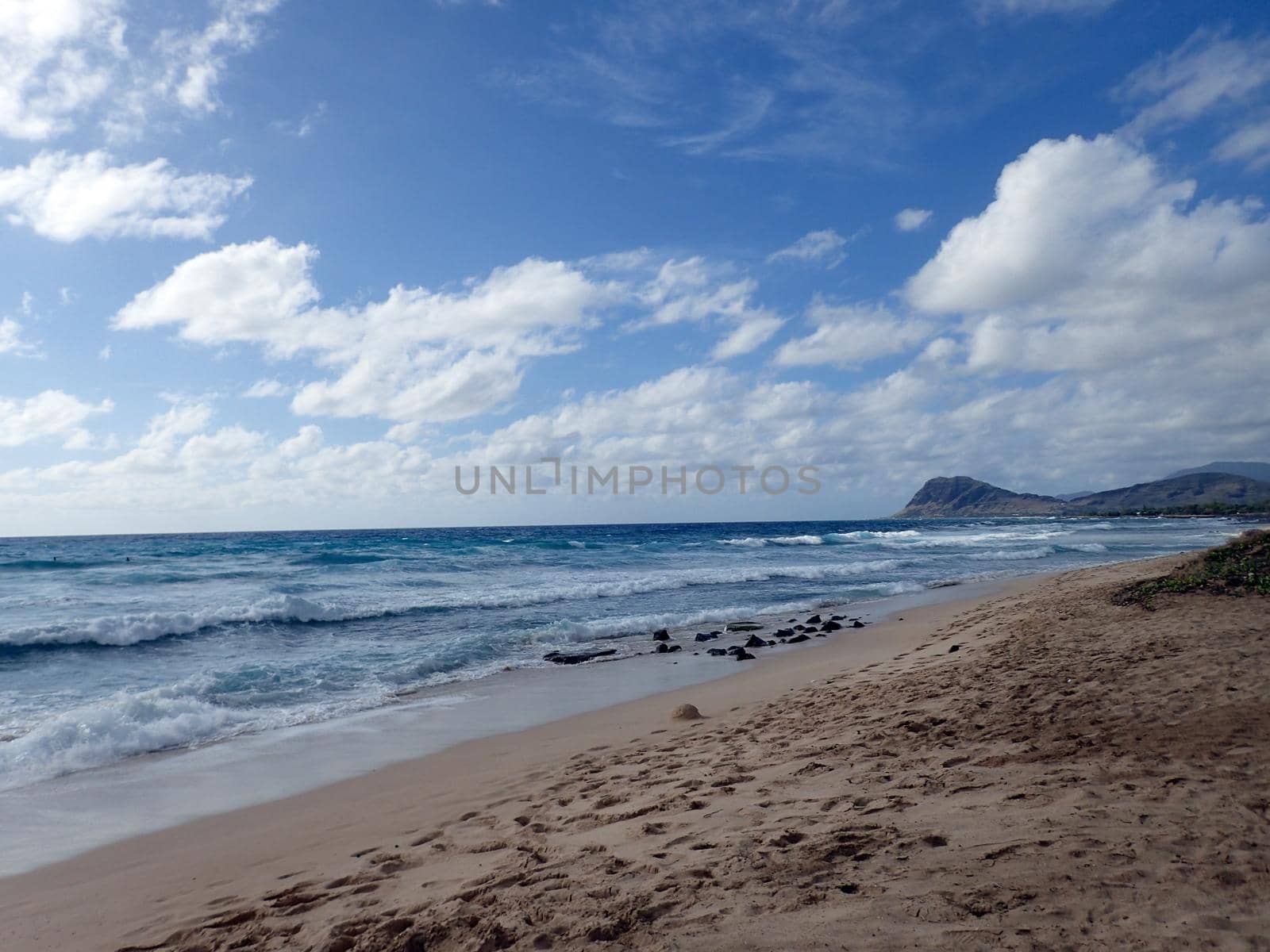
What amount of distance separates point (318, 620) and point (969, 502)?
492 feet

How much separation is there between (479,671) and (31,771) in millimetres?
5903

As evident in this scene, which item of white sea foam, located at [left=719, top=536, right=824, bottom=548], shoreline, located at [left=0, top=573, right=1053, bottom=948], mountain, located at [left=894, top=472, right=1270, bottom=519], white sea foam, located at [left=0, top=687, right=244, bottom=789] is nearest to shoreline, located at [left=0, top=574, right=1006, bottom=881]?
shoreline, located at [left=0, top=573, right=1053, bottom=948]

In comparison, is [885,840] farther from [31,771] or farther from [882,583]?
[882,583]

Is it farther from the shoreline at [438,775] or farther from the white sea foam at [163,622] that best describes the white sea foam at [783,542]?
the shoreline at [438,775]

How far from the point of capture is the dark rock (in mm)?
12727

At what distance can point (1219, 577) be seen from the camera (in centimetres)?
1089

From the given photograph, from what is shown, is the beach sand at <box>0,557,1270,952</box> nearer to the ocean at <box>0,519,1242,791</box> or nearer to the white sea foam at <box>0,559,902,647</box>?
the ocean at <box>0,519,1242,791</box>

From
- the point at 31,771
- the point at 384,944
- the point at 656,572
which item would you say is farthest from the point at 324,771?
the point at 656,572

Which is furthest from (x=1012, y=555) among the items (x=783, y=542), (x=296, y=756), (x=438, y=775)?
(x=296, y=756)

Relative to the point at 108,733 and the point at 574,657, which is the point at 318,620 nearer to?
the point at 574,657

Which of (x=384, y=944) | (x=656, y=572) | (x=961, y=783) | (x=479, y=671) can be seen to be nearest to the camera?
(x=384, y=944)

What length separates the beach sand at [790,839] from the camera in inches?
122

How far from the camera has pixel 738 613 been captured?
1814 centimetres

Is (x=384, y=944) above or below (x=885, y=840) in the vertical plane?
below
